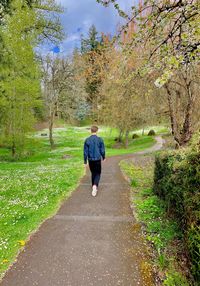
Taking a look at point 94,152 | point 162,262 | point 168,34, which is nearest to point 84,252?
point 162,262

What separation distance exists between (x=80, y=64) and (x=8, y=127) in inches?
640

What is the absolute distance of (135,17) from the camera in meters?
5.01

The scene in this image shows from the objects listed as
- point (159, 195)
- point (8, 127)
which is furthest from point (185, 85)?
point (8, 127)

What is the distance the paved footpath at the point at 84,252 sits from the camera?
14.7 ft

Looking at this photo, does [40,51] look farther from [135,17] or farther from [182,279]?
[182,279]

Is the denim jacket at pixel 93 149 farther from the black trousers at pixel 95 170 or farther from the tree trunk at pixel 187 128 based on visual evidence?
the tree trunk at pixel 187 128

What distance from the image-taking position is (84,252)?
17.5ft

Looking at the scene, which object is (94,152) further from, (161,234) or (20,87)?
(20,87)

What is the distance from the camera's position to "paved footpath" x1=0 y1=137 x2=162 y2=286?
4.49 meters

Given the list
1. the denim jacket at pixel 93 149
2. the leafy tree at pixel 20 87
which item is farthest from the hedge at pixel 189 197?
the leafy tree at pixel 20 87

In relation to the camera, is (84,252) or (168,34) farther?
(168,34)

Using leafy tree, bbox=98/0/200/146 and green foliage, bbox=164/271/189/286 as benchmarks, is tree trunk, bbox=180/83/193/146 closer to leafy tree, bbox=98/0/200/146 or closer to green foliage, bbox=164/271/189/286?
leafy tree, bbox=98/0/200/146

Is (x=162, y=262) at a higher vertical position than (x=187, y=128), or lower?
lower

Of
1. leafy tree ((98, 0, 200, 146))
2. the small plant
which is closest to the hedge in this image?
the small plant
